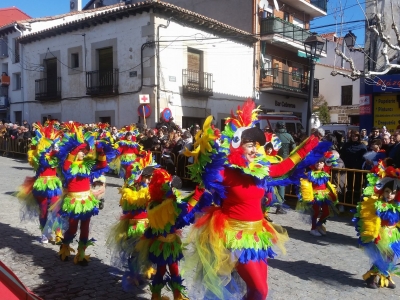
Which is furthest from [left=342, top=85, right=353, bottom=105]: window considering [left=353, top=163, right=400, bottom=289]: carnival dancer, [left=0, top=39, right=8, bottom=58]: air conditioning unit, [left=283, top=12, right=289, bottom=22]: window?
[left=353, top=163, right=400, bottom=289]: carnival dancer

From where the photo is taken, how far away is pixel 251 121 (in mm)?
4156

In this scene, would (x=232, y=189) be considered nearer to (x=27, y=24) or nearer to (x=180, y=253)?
(x=180, y=253)

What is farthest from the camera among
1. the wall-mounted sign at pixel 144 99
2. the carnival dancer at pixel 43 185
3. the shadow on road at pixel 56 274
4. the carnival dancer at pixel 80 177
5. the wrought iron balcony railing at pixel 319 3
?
the wrought iron balcony railing at pixel 319 3

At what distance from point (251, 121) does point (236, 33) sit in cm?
1881

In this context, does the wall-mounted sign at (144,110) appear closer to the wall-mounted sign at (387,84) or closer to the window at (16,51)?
the wall-mounted sign at (387,84)

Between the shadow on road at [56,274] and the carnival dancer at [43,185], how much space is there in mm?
424

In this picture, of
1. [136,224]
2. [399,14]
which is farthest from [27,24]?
[136,224]

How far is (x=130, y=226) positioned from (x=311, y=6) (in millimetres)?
25795

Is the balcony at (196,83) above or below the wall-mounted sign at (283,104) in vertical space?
above

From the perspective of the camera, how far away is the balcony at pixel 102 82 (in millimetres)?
20344

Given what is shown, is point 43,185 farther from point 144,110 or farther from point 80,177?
point 144,110

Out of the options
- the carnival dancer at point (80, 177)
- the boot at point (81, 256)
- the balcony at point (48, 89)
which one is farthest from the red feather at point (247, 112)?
the balcony at point (48, 89)

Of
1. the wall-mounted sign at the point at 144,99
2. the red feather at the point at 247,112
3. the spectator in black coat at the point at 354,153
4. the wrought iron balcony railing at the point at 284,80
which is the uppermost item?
the wrought iron balcony railing at the point at 284,80

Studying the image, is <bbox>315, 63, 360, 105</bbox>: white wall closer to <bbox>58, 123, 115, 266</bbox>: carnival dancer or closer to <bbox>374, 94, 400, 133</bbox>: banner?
<bbox>374, 94, 400, 133</bbox>: banner
